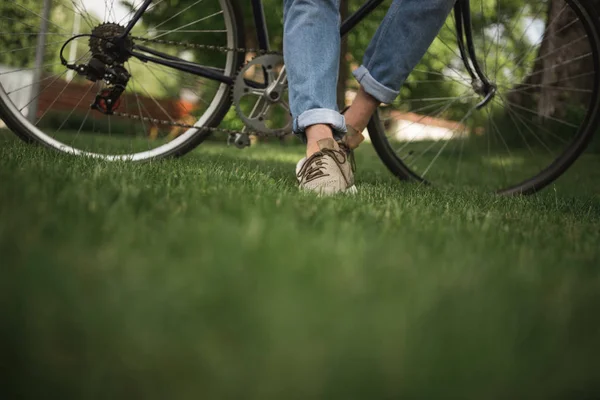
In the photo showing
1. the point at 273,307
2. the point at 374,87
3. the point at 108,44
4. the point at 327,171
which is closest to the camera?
the point at 273,307

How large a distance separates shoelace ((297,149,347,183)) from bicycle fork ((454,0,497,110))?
112cm

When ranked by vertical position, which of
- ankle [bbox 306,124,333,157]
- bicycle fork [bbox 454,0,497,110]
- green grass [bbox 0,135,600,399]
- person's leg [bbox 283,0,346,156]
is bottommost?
green grass [bbox 0,135,600,399]

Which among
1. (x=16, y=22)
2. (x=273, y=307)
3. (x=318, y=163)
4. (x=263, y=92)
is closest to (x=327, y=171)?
(x=318, y=163)

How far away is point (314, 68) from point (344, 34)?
58 centimetres

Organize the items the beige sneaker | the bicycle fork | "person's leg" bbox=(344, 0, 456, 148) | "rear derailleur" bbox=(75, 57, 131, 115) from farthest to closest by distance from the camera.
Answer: the bicycle fork → "rear derailleur" bbox=(75, 57, 131, 115) → "person's leg" bbox=(344, 0, 456, 148) → the beige sneaker

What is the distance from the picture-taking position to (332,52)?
6.10 ft

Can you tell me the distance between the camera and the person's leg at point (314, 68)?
1.82m

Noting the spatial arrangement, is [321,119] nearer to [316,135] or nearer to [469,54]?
[316,135]

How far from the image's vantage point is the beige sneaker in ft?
5.65

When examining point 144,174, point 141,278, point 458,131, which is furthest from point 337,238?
point 458,131

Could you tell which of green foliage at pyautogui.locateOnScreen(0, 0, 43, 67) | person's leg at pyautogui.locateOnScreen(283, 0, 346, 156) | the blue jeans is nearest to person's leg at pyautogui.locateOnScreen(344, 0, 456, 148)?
the blue jeans

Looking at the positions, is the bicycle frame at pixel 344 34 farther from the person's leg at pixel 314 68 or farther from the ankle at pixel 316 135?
the ankle at pixel 316 135

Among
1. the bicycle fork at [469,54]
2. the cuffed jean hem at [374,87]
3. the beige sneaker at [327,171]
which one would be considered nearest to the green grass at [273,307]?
the beige sneaker at [327,171]

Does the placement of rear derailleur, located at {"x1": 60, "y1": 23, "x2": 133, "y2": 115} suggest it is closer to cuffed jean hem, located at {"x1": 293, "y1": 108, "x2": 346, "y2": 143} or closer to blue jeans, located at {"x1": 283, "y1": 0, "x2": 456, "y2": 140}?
blue jeans, located at {"x1": 283, "y1": 0, "x2": 456, "y2": 140}
